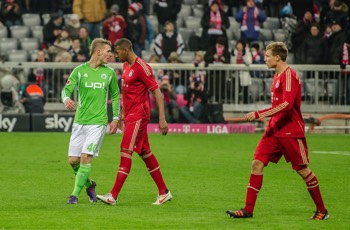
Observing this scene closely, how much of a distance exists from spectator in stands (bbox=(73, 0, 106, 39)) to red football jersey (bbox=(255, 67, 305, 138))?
19.9 metres

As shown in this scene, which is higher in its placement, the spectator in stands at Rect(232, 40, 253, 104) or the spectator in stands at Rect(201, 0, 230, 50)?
the spectator in stands at Rect(201, 0, 230, 50)

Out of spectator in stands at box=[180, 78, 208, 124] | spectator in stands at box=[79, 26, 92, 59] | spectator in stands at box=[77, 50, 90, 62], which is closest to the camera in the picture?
spectator in stands at box=[180, 78, 208, 124]

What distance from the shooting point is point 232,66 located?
3127 cm

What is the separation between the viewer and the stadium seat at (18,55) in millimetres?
33219

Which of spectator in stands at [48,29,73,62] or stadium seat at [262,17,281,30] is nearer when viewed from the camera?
spectator in stands at [48,29,73,62]

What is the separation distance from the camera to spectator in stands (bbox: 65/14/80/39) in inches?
1262

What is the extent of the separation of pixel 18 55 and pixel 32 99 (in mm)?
3621

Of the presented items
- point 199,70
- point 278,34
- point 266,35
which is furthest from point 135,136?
point 278,34

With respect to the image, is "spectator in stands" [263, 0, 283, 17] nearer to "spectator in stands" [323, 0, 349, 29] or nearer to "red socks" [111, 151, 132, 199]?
"spectator in stands" [323, 0, 349, 29]

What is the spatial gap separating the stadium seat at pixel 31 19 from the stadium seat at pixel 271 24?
6.84 meters

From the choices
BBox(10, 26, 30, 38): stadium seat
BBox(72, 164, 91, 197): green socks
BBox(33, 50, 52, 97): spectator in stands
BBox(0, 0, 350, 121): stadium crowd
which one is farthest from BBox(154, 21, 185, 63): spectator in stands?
BBox(72, 164, 91, 197): green socks

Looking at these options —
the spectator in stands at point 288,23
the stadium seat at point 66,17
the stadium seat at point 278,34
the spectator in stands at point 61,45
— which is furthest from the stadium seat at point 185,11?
the spectator in stands at point 61,45

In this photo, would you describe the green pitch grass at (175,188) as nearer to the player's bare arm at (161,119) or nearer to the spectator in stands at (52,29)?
the player's bare arm at (161,119)

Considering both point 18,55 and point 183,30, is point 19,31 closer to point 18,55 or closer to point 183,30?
point 18,55
